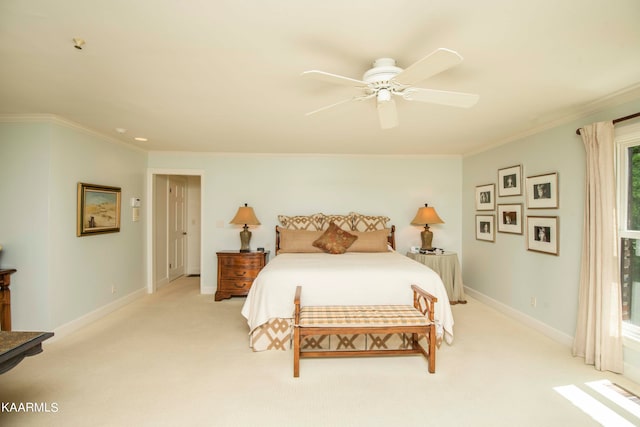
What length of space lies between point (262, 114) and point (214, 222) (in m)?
2.58

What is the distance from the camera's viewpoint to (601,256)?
2.56 metres

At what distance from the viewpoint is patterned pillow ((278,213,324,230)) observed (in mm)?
4789

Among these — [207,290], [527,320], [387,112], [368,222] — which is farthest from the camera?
[207,290]

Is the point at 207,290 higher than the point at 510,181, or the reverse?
the point at 510,181

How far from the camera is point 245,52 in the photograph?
6.11ft

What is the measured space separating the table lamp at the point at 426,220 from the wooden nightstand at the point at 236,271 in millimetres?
2507

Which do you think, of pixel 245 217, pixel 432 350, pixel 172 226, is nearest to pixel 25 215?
pixel 245 217

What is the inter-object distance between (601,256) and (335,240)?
9.17 feet

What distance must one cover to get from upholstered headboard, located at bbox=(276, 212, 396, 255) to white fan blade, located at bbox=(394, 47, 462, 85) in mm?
2895

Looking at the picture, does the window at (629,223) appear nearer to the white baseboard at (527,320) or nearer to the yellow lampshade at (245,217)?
the white baseboard at (527,320)

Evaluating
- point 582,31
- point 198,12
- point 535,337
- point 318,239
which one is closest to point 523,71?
point 582,31

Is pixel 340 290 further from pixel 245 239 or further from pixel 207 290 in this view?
pixel 207 290

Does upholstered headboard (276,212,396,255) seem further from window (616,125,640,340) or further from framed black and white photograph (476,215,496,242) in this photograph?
window (616,125,640,340)

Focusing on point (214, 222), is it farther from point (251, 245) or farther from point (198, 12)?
point (198, 12)
